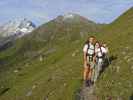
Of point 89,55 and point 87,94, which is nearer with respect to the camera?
point 89,55

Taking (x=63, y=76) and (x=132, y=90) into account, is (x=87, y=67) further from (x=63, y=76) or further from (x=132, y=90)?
(x=63, y=76)

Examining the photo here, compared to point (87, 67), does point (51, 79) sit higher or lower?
lower

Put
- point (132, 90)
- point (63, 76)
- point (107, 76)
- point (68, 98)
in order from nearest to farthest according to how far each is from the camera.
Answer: point (132, 90) < point (107, 76) < point (68, 98) < point (63, 76)

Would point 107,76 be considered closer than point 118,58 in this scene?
Yes

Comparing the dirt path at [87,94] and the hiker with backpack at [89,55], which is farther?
the dirt path at [87,94]

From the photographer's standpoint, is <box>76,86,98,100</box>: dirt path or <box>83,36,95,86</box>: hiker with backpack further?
<box>76,86,98,100</box>: dirt path

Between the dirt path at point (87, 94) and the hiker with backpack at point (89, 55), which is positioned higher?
the hiker with backpack at point (89, 55)

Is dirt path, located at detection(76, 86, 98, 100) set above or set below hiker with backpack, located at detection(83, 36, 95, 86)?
below

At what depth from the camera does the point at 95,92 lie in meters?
43.6

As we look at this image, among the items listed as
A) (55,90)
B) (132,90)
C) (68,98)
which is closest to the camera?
(132,90)

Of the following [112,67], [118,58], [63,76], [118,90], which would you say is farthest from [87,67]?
[63,76]

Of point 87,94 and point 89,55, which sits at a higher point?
point 89,55

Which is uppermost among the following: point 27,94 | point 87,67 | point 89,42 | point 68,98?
point 89,42

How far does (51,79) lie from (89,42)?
93.4ft
